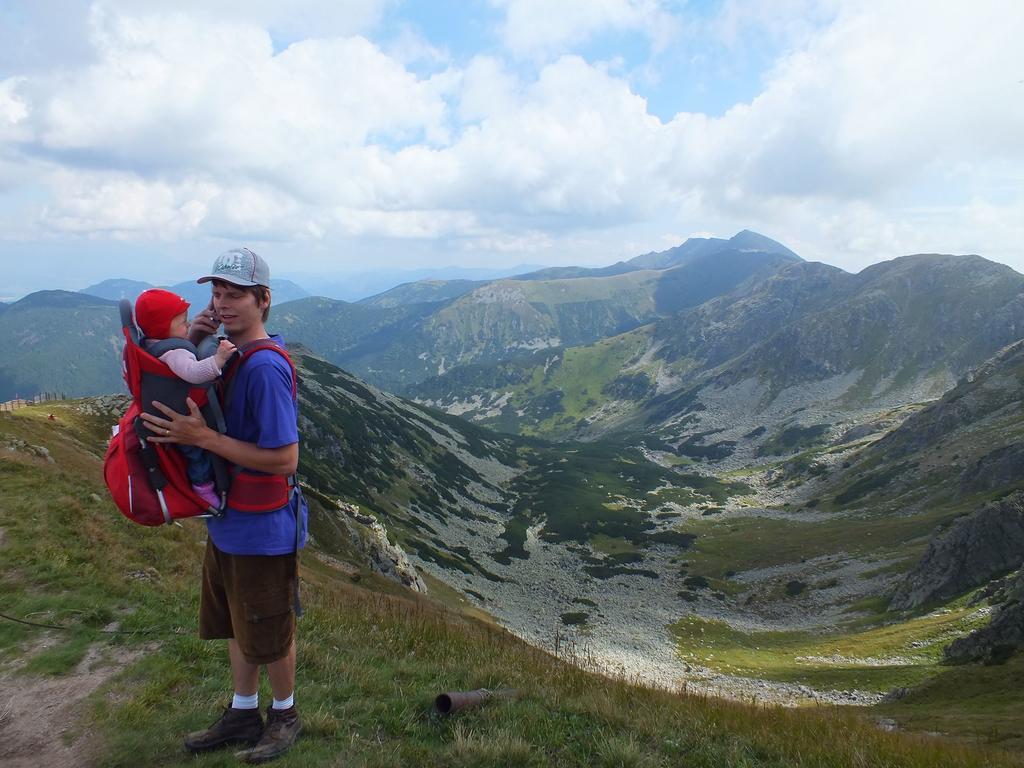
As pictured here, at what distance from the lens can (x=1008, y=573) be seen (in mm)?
47188

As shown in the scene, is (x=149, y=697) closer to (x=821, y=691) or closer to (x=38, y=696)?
(x=38, y=696)

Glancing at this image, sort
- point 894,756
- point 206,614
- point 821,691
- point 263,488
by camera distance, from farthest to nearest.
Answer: point 821,691 < point 206,614 < point 894,756 < point 263,488

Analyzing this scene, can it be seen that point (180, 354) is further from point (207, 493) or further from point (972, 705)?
point (972, 705)

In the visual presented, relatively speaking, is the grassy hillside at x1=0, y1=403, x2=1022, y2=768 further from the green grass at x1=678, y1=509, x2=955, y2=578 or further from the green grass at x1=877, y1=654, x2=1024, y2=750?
the green grass at x1=678, y1=509, x2=955, y2=578

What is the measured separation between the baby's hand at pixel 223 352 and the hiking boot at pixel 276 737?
3.77m

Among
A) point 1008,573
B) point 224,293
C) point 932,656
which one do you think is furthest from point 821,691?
point 224,293

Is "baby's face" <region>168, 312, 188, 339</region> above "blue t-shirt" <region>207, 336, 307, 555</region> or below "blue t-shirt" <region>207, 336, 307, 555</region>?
above

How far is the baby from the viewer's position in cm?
477

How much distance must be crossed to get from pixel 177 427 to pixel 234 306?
4.20 ft

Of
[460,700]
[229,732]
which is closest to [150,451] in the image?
[229,732]

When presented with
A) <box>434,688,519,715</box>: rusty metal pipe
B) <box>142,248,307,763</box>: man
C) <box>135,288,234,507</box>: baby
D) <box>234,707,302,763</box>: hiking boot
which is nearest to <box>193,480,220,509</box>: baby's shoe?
<box>135,288,234,507</box>: baby

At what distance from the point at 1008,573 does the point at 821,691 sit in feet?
84.3

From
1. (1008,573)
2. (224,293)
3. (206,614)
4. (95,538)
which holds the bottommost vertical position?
(1008,573)

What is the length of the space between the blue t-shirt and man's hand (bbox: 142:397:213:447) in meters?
0.40
